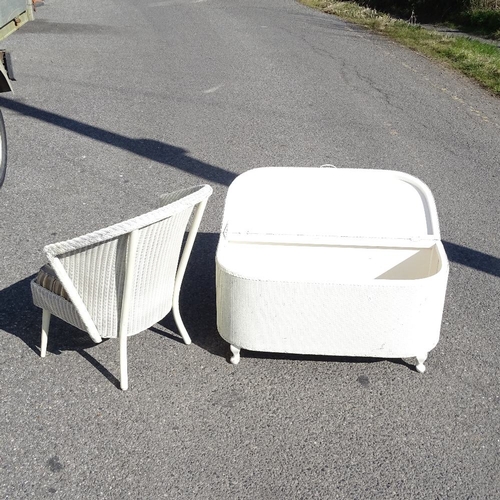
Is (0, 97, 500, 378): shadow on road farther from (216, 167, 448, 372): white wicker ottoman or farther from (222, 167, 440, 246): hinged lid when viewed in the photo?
(222, 167, 440, 246): hinged lid

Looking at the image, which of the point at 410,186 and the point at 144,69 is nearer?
the point at 410,186

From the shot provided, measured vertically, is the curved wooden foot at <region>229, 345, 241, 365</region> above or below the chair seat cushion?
below

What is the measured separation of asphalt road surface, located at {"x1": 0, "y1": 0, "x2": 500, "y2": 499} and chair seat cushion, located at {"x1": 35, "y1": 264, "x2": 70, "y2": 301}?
1.55 ft

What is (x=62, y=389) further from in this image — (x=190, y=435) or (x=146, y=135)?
(x=146, y=135)

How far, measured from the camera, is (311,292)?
3.21 meters

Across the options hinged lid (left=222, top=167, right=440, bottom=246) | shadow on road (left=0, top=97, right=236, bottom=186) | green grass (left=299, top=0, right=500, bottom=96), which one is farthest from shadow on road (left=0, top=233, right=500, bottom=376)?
green grass (left=299, top=0, right=500, bottom=96)

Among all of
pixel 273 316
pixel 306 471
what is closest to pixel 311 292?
pixel 273 316

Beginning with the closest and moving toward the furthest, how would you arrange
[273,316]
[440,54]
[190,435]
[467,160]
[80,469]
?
[80,469]
[190,435]
[273,316]
[467,160]
[440,54]

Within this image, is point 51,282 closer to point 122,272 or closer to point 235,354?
point 122,272

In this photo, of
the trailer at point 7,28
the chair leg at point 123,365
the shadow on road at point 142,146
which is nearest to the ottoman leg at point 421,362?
the chair leg at point 123,365

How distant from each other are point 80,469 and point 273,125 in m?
5.35

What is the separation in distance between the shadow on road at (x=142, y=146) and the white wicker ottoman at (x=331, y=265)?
2196mm

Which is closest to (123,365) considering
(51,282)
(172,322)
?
(51,282)

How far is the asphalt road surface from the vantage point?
295 centimetres
